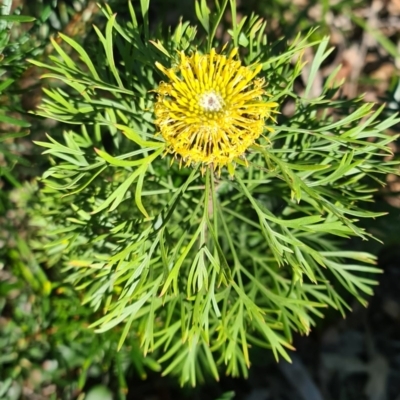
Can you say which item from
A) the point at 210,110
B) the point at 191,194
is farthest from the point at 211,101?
the point at 191,194

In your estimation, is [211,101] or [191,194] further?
[191,194]

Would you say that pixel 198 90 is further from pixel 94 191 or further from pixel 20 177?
pixel 20 177

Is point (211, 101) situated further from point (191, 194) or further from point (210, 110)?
point (191, 194)
